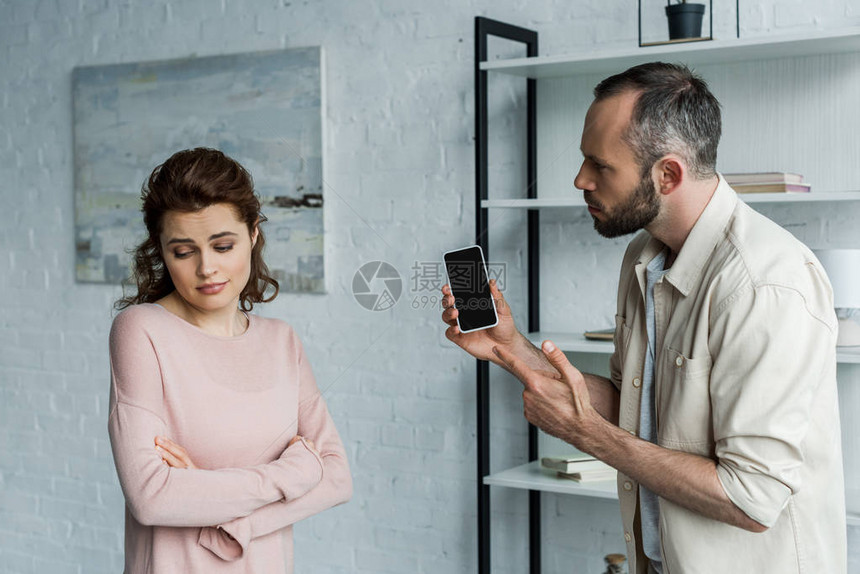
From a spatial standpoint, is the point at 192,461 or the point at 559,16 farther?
the point at 559,16

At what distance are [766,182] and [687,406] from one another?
2.92 feet

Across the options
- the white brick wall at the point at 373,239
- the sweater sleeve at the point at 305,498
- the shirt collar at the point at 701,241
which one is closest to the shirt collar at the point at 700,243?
the shirt collar at the point at 701,241

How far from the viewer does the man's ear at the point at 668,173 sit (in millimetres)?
1478

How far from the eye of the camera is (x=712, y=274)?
1409 millimetres

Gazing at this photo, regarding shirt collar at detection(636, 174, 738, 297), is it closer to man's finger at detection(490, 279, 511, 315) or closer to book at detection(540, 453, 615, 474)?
man's finger at detection(490, 279, 511, 315)

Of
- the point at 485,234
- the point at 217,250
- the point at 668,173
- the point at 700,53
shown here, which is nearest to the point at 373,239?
the point at 485,234

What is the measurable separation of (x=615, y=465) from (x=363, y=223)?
5.17 feet

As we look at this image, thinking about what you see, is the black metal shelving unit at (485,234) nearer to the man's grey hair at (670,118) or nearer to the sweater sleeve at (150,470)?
the man's grey hair at (670,118)

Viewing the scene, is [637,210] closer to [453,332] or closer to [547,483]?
[453,332]

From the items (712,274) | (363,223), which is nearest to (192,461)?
(712,274)

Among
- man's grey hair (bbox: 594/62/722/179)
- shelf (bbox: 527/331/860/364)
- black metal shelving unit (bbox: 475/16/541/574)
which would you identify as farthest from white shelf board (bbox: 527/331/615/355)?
man's grey hair (bbox: 594/62/722/179)

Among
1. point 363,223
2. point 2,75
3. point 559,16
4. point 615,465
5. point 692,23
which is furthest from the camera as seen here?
point 2,75

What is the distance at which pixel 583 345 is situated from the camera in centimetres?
Answer: 234

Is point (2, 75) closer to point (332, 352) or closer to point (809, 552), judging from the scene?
point (332, 352)
